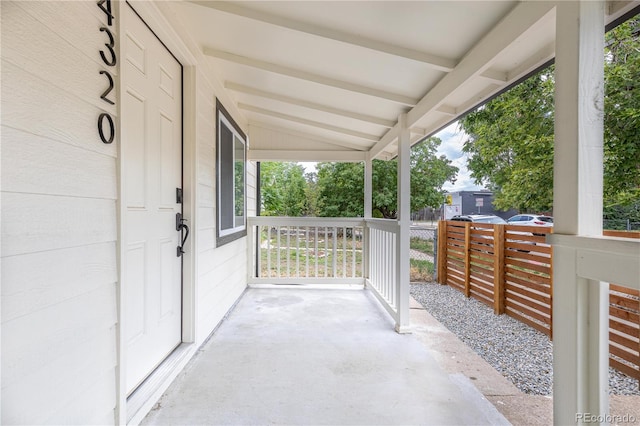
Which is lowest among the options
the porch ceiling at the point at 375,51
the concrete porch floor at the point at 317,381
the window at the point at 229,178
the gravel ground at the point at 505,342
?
Result: the gravel ground at the point at 505,342

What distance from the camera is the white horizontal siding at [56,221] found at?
841mm

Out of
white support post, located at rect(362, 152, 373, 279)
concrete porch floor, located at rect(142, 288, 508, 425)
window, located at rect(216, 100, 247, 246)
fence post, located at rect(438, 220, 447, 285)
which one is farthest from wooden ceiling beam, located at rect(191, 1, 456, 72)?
fence post, located at rect(438, 220, 447, 285)

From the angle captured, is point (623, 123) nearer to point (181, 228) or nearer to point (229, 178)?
point (229, 178)

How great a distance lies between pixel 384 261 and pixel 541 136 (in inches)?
134

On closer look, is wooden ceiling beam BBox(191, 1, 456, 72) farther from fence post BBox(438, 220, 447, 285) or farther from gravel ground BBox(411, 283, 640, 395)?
fence post BBox(438, 220, 447, 285)

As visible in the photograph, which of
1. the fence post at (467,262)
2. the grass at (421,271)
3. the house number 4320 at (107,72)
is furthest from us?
the grass at (421,271)

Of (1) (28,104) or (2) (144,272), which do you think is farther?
(2) (144,272)

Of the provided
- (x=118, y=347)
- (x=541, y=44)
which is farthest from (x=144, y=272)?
(x=541, y=44)

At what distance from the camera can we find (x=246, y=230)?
413cm

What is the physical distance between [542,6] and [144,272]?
232cm

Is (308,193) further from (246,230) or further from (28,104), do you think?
(28,104)

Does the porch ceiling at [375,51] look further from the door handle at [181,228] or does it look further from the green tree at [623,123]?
the green tree at [623,123]

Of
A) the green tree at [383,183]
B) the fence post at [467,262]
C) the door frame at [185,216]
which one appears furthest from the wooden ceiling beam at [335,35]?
the green tree at [383,183]

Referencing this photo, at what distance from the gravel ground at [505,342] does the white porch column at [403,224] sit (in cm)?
71
